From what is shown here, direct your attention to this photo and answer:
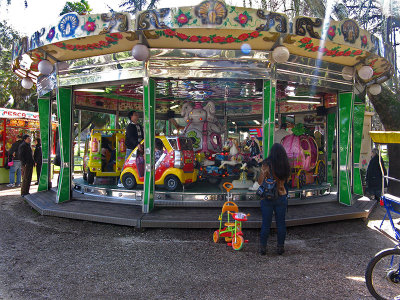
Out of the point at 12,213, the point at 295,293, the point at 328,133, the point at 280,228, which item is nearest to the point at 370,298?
the point at 295,293

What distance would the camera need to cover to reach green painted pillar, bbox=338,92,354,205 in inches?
318

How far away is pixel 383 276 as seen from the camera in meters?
3.84

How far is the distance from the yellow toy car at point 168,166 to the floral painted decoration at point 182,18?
309 cm

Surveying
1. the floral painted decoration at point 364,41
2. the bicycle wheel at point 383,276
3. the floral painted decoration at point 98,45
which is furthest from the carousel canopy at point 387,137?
the floral painted decoration at point 98,45

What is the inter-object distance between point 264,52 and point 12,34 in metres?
26.9

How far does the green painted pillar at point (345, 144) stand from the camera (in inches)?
318

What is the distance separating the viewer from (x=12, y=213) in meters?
7.83

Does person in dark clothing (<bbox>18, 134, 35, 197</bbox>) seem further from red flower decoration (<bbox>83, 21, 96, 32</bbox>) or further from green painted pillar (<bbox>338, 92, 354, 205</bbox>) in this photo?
green painted pillar (<bbox>338, 92, 354, 205</bbox>)

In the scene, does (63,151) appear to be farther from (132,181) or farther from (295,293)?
(295,293)

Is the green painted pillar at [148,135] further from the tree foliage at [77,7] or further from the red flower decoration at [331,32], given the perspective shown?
the tree foliage at [77,7]

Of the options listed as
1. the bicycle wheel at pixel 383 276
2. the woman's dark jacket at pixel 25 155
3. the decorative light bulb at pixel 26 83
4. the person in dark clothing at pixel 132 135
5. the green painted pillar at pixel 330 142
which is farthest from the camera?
the green painted pillar at pixel 330 142

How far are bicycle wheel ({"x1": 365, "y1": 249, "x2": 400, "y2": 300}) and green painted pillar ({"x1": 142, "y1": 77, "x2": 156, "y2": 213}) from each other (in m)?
4.36

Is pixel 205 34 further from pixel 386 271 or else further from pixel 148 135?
pixel 386 271

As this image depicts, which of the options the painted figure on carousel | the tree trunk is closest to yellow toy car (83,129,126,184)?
the painted figure on carousel
